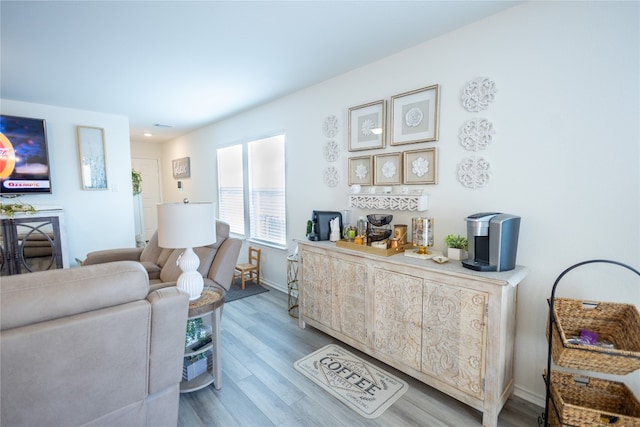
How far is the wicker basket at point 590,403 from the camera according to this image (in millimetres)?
1371

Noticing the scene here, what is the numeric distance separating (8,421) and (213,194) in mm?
4419

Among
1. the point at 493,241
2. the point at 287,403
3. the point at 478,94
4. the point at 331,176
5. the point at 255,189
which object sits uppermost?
the point at 478,94

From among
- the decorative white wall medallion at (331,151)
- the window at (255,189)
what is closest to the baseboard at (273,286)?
the window at (255,189)

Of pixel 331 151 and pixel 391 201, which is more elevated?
pixel 331 151

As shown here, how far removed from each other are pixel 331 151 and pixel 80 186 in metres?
3.77

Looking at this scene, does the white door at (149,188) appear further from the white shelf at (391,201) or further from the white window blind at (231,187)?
the white shelf at (391,201)

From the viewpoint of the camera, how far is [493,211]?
199 cm

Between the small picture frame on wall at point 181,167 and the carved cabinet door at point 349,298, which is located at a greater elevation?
the small picture frame on wall at point 181,167

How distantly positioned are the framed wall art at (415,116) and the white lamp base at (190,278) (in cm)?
187

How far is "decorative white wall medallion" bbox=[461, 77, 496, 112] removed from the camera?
197 centimetres

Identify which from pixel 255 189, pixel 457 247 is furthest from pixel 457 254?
pixel 255 189

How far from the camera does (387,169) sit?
2.58 metres

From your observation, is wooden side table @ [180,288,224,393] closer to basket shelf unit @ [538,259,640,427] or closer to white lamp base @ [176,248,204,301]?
white lamp base @ [176,248,204,301]

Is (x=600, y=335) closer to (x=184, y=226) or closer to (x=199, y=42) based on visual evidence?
(x=184, y=226)
